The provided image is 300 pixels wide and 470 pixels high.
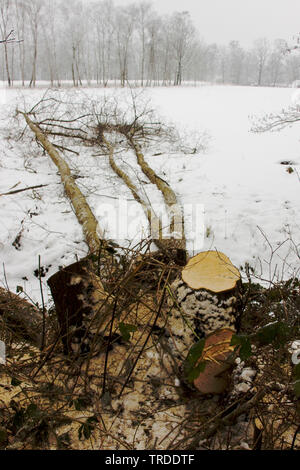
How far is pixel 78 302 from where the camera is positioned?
164 cm

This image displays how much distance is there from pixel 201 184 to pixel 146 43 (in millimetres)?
2183

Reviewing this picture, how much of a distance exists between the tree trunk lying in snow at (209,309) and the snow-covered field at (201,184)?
180 centimetres

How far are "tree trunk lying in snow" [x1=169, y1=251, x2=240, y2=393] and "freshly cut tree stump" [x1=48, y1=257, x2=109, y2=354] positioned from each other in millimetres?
426

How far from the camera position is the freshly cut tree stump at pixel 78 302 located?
1632 millimetres

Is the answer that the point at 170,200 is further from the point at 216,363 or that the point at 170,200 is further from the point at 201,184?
the point at 216,363

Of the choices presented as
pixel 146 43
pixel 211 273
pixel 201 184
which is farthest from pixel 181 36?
pixel 211 273

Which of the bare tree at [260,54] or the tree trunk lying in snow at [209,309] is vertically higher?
the bare tree at [260,54]

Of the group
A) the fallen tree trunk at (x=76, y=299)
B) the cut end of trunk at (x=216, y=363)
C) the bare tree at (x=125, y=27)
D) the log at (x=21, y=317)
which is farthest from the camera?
the bare tree at (x=125, y=27)

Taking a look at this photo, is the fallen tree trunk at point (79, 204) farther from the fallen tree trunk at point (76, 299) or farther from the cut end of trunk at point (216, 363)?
the cut end of trunk at point (216, 363)

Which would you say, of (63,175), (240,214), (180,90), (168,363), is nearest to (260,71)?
(180,90)

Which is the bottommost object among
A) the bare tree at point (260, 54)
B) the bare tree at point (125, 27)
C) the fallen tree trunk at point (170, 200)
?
the fallen tree trunk at point (170, 200)

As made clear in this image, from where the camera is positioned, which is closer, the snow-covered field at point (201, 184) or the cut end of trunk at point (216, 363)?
the cut end of trunk at point (216, 363)

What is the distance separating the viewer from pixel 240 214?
4551 millimetres

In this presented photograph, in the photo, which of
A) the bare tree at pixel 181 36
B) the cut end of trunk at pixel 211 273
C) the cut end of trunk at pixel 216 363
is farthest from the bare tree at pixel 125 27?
the cut end of trunk at pixel 216 363
